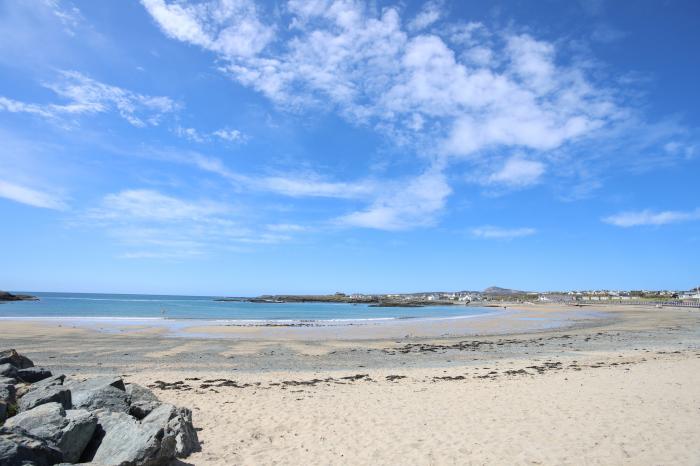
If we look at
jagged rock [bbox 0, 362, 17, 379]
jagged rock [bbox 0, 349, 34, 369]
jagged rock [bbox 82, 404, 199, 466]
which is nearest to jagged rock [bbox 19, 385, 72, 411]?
jagged rock [bbox 82, 404, 199, 466]

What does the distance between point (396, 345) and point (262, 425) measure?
52.0 feet

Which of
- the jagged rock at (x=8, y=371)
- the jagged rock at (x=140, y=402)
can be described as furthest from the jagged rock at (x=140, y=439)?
the jagged rock at (x=8, y=371)

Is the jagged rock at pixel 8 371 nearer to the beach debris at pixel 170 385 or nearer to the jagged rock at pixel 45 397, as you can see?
the jagged rock at pixel 45 397

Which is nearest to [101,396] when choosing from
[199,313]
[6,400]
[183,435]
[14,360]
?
[6,400]

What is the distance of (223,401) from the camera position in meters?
10.1

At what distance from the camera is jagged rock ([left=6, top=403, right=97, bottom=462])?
17.2 feet

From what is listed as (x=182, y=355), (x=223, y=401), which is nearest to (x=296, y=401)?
(x=223, y=401)

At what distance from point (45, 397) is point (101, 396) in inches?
32.6

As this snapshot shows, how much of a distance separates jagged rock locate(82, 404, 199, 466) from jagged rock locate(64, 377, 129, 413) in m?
0.98

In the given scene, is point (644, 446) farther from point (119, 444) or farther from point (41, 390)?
point (41, 390)

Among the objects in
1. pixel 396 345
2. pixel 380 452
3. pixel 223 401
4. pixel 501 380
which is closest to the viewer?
pixel 380 452

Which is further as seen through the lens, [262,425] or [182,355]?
[182,355]

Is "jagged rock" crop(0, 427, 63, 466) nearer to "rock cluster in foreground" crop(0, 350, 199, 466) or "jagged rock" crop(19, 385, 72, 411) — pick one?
"rock cluster in foreground" crop(0, 350, 199, 466)

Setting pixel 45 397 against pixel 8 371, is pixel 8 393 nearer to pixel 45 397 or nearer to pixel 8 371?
pixel 45 397
